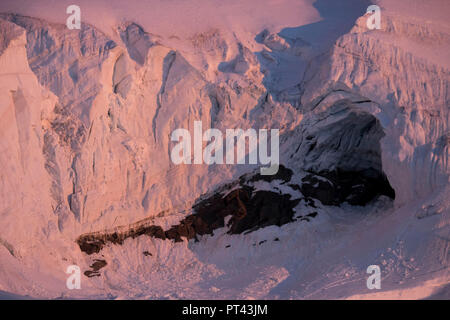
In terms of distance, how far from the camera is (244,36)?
24.2 ft

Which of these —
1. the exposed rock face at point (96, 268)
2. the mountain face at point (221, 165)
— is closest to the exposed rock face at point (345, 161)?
the mountain face at point (221, 165)

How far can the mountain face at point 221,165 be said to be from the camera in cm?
631

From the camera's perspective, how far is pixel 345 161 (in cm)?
775

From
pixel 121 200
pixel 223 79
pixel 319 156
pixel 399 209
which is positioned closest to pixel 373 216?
pixel 399 209

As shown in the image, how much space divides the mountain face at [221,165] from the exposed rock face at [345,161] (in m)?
0.02

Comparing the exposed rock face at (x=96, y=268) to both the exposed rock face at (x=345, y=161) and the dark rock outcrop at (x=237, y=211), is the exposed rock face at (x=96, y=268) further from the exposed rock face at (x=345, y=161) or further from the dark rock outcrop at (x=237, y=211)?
the exposed rock face at (x=345, y=161)

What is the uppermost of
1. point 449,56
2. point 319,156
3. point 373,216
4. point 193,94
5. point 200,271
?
point 449,56

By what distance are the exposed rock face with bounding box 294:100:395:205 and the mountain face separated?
0.08 feet

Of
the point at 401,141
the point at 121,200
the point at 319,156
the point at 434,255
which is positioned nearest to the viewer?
the point at 434,255

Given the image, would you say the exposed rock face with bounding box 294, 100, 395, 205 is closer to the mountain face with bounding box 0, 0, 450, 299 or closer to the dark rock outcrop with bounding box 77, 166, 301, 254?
the mountain face with bounding box 0, 0, 450, 299

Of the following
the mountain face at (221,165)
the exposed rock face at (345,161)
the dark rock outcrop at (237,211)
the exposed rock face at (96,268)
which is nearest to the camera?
the mountain face at (221,165)

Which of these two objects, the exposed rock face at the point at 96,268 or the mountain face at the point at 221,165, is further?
the exposed rock face at the point at 96,268

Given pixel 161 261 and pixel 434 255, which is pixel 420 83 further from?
pixel 161 261

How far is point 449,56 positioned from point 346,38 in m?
1.37
